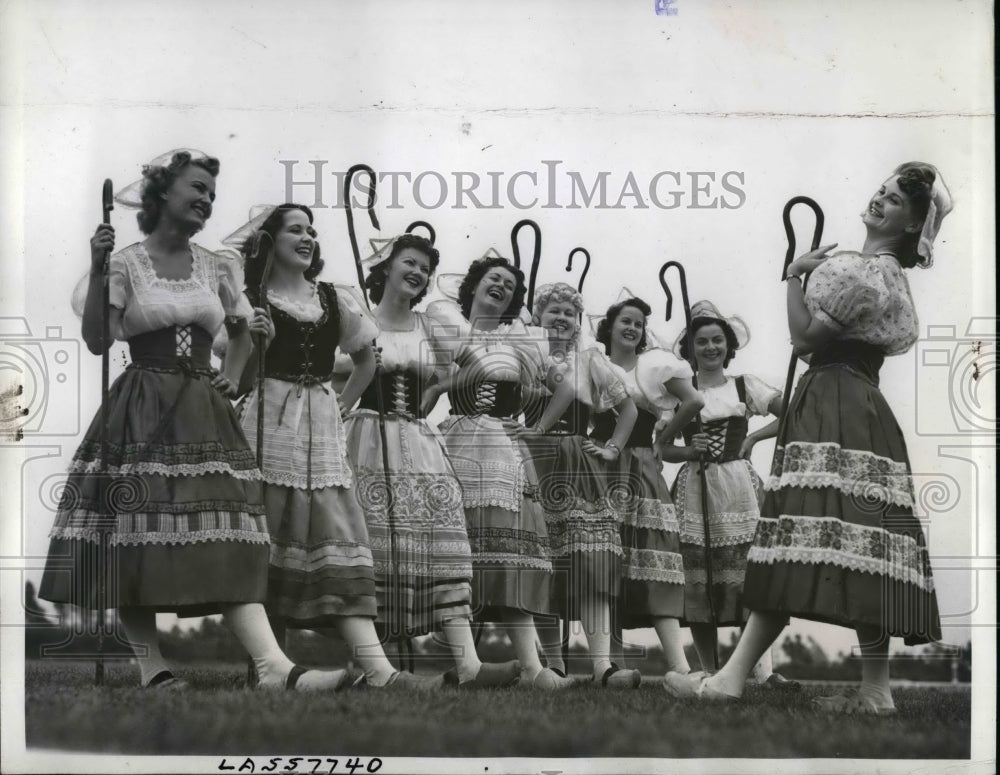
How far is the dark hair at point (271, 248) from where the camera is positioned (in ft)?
20.9

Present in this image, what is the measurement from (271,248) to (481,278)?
32.0 inches

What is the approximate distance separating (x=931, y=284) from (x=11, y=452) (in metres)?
3.59

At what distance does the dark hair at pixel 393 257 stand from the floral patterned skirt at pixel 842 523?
149 centimetres

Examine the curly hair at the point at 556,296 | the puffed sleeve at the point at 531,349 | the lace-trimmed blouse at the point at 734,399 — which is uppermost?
the curly hair at the point at 556,296

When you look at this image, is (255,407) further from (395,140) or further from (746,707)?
(746,707)

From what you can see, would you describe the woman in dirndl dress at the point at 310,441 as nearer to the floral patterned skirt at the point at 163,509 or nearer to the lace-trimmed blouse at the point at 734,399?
the floral patterned skirt at the point at 163,509

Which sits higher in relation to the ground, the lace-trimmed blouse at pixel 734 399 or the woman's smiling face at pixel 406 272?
the woman's smiling face at pixel 406 272

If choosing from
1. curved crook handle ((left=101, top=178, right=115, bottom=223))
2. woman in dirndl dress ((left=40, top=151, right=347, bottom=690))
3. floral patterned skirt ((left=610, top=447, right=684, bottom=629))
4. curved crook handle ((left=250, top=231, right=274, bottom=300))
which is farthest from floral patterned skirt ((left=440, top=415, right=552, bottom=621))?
curved crook handle ((left=101, top=178, right=115, bottom=223))

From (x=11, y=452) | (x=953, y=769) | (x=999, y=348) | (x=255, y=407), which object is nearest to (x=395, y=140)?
(x=255, y=407)

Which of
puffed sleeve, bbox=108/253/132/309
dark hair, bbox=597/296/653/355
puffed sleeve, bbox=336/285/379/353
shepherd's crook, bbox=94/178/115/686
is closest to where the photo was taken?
shepherd's crook, bbox=94/178/115/686

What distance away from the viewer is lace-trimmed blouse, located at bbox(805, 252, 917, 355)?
6.36m

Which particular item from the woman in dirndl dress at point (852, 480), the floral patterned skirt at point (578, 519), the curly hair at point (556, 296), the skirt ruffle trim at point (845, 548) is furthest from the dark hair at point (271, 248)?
the skirt ruffle trim at point (845, 548)

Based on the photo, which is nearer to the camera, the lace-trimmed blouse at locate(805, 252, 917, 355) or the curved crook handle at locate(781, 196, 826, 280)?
the lace-trimmed blouse at locate(805, 252, 917, 355)

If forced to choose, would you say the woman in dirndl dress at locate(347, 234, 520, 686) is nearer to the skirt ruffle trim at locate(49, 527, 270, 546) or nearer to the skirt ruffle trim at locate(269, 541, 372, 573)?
the skirt ruffle trim at locate(269, 541, 372, 573)
